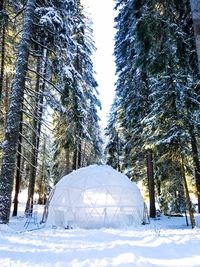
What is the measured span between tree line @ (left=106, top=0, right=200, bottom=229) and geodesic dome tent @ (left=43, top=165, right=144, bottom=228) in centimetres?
242

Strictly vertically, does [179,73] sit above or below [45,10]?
below

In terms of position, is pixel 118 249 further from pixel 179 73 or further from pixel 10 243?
pixel 179 73

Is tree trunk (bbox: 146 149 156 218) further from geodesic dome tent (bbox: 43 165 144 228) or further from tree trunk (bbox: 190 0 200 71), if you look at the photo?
tree trunk (bbox: 190 0 200 71)

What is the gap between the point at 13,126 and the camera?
10.1 metres

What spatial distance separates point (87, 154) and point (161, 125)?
1738 centimetres

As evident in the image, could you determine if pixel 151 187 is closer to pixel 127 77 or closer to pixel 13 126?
pixel 127 77

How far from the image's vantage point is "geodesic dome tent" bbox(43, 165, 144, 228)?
Answer: 44.9ft

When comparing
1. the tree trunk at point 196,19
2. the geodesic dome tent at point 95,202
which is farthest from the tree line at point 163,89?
the geodesic dome tent at point 95,202

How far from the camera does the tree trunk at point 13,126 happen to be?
9.62 m

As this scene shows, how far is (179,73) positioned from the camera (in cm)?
1400

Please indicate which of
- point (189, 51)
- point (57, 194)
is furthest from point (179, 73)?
point (57, 194)

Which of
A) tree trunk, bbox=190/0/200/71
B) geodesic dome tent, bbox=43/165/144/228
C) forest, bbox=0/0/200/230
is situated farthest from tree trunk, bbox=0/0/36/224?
tree trunk, bbox=190/0/200/71

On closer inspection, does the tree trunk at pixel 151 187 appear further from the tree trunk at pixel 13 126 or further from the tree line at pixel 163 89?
the tree trunk at pixel 13 126

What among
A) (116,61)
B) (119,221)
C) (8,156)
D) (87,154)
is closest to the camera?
(8,156)
